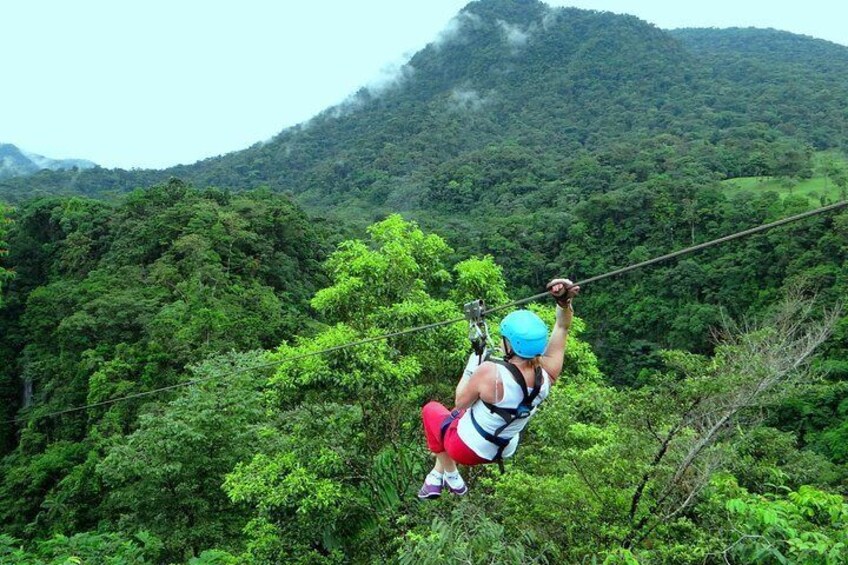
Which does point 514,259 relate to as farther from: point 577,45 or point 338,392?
point 577,45

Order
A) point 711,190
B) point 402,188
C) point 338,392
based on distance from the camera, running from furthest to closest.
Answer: point 402,188 → point 711,190 → point 338,392

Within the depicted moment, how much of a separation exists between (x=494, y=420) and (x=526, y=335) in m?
0.45

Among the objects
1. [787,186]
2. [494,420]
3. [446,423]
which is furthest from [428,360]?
[787,186]

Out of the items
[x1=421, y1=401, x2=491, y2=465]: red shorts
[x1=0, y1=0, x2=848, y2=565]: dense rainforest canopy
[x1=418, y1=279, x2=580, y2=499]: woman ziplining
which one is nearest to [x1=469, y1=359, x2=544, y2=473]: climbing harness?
[x1=418, y1=279, x2=580, y2=499]: woman ziplining

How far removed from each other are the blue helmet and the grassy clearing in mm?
44023

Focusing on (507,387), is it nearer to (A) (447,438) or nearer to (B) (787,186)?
(A) (447,438)

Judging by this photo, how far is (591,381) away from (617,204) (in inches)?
1417

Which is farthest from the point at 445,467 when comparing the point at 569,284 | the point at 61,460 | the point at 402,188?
the point at 402,188

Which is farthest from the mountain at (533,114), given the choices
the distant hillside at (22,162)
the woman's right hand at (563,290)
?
the distant hillside at (22,162)

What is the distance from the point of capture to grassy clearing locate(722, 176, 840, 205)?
4062 cm

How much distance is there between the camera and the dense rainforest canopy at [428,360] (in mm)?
5332

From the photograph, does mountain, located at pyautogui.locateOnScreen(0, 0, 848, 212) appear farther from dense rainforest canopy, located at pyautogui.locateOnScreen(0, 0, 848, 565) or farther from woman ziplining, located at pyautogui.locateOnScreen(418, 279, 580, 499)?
woman ziplining, located at pyautogui.locateOnScreen(418, 279, 580, 499)

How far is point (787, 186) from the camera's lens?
43906 millimetres

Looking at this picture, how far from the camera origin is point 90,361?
19.8 metres
